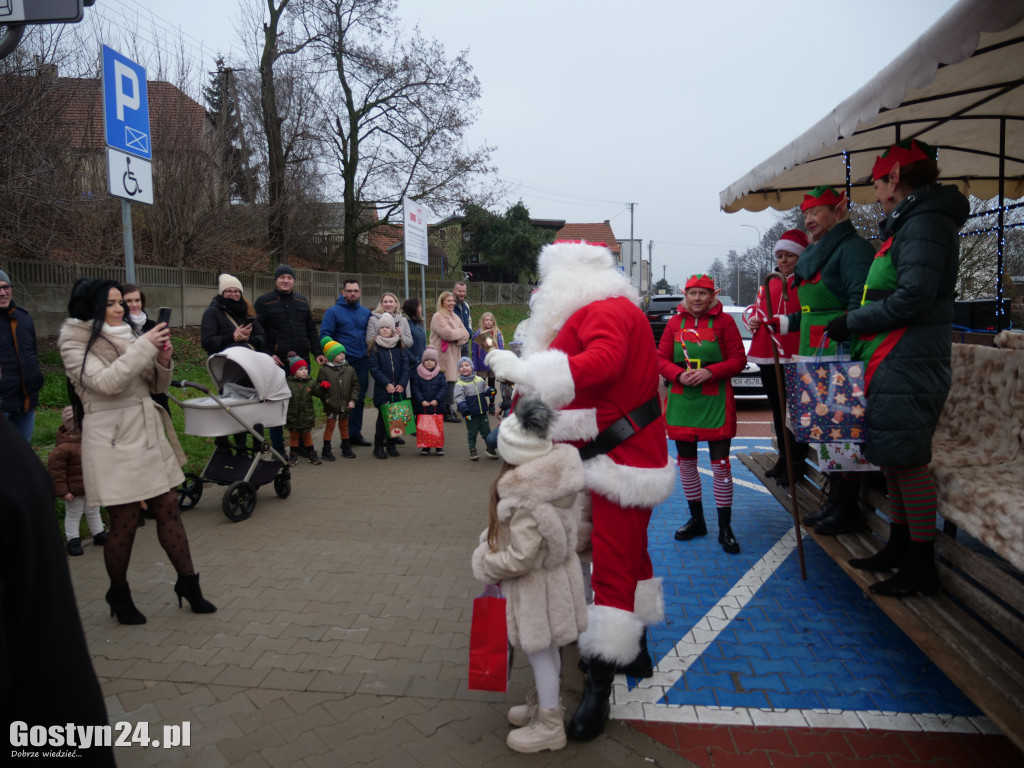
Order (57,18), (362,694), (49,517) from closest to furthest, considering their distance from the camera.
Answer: (49,517), (362,694), (57,18)

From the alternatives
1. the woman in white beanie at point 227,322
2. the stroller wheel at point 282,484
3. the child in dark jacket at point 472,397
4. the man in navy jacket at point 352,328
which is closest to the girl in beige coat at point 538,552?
the stroller wheel at point 282,484

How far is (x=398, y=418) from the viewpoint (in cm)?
874

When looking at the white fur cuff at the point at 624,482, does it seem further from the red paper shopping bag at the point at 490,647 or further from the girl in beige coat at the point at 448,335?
the girl in beige coat at the point at 448,335

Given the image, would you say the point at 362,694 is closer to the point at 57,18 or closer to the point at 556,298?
the point at 556,298

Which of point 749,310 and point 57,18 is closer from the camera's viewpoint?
point 57,18

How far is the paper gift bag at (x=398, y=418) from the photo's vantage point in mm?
8703

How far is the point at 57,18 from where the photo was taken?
3709 millimetres

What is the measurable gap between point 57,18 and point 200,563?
360cm

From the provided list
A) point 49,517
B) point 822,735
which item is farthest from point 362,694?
point 49,517

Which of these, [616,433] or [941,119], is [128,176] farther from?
[941,119]

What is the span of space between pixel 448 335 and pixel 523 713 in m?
7.20

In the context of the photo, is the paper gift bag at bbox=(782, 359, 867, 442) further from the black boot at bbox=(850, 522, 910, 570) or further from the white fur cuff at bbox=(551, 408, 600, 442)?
the white fur cuff at bbox=(551, 408, 600, 442)

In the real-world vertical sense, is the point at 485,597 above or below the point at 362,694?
above

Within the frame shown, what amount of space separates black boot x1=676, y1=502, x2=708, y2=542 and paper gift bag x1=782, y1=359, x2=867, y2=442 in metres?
1.91
